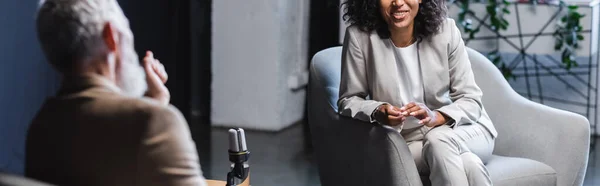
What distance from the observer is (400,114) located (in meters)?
3.23

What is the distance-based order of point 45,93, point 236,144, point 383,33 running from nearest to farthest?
1. point 236,144
2. point 383,33
3. point 45,93

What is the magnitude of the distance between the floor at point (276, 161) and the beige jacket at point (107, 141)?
125 inches

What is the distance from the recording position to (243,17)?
19.4ft

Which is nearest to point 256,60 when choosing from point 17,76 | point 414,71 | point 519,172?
point 17,76

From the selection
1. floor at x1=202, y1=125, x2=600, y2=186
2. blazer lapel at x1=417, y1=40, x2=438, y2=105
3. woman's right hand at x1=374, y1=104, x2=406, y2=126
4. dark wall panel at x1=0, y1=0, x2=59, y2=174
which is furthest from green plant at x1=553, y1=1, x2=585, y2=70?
dark wall panel at x1=0, y1=0, x2=59, y2=174

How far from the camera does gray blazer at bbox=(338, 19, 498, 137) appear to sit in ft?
11.4

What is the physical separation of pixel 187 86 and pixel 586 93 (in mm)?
2322

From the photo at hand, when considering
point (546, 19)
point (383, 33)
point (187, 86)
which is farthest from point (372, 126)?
point (187, 86)

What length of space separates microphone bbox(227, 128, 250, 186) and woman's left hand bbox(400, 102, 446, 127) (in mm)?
536

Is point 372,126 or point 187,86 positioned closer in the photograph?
point 372,126

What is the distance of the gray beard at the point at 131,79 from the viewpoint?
1777mm

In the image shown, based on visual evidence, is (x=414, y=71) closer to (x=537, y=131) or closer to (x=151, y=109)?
(x=537, y=131)

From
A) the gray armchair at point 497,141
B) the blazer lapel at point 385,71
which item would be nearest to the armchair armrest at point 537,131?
the gray armchair at point 497,141

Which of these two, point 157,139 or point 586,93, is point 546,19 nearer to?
point 586,93
